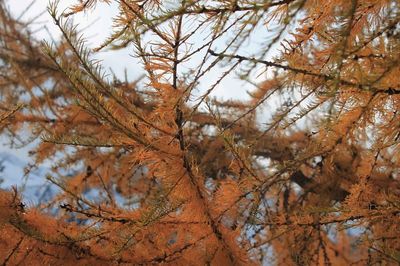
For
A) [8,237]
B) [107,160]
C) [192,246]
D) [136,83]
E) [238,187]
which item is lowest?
[8,237]

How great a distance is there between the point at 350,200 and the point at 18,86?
349cm

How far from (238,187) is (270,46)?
1.93 feet

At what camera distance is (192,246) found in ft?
4.93

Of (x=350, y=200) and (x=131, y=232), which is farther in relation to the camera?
(x=350, y=200)

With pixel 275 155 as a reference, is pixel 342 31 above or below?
below

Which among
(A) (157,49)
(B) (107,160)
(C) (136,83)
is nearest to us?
(A) (157,49)

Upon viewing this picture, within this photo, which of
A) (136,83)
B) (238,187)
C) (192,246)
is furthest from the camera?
(136,83)

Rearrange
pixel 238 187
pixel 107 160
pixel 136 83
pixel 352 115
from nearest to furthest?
pixel 352 115, pixel 238 187, pixel 107 160, pixel 136 83

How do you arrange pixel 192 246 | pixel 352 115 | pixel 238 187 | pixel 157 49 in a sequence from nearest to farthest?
pixel 157 49 → pixel 352 115 → pixel 238 187 → pixel 192 246

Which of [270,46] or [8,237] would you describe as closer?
[270,46]

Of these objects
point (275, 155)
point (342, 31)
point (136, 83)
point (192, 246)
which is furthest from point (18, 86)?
point (342, 31)

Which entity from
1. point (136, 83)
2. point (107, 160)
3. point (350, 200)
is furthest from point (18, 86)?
point (350, 200)

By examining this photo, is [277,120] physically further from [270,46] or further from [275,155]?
[275,155]

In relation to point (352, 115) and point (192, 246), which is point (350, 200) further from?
point (192, 246)
